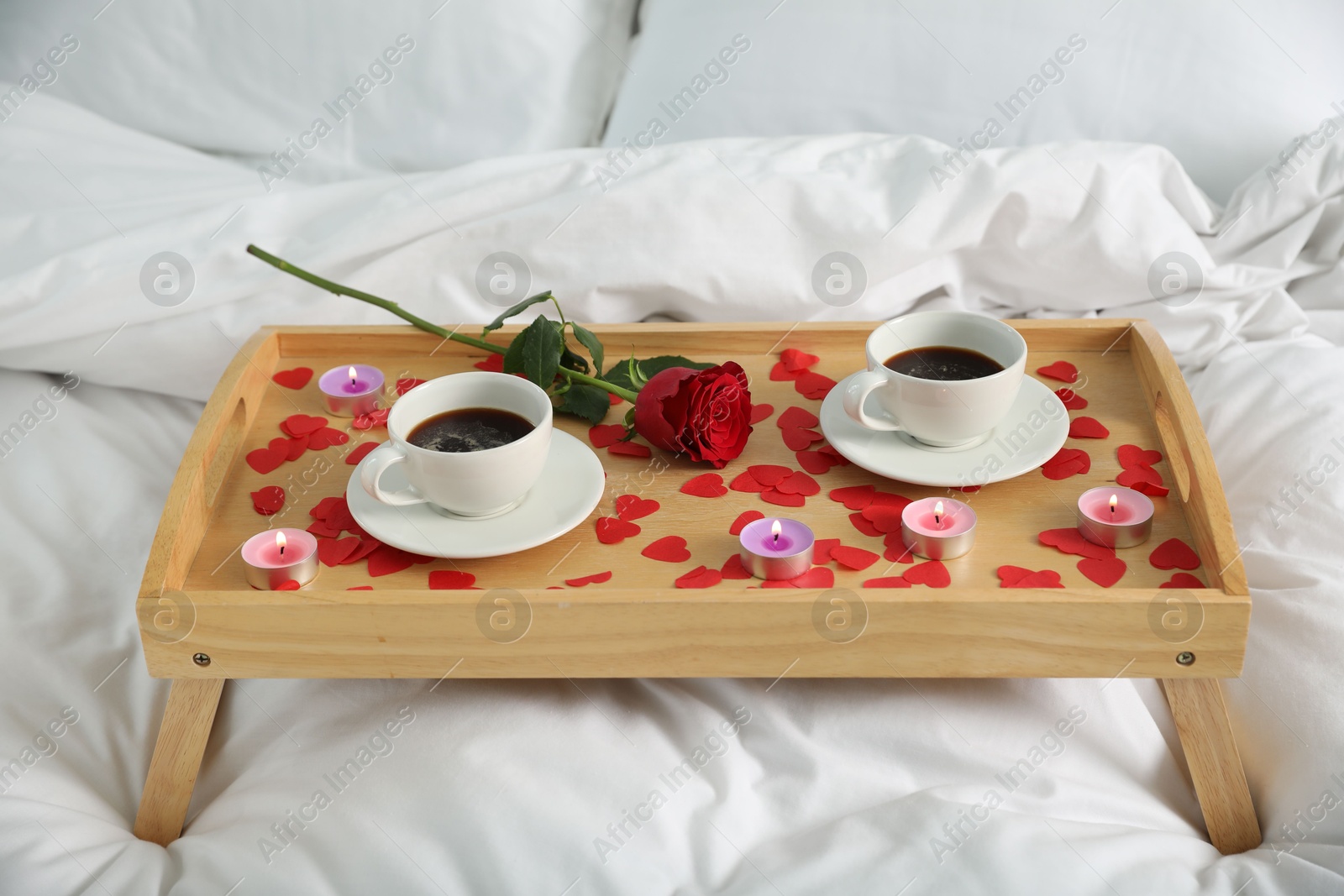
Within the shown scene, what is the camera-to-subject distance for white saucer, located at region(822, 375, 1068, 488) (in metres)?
0.86

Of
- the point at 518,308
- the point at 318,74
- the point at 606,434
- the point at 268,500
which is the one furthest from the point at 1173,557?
the point at 318,74

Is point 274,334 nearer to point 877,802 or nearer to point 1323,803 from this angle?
point 877,802

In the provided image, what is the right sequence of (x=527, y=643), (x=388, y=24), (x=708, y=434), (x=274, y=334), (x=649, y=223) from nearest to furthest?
(x=527, y=643) < (x=708, y=434) < (x=274, y=334) < (x=649, y=223) < (x=388, y=24)

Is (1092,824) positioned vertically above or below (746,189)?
below

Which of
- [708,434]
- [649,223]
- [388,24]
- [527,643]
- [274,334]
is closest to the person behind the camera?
[527,643]

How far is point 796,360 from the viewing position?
3.43ft

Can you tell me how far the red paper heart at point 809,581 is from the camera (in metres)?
0.78

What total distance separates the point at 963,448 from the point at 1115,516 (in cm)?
13

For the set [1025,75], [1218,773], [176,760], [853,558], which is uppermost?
[1025,75]

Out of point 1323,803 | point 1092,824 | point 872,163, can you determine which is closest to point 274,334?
point 872,163

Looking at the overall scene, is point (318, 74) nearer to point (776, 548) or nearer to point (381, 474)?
point (381, 474)

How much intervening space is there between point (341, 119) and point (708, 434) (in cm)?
91

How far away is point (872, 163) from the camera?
1.30 metres

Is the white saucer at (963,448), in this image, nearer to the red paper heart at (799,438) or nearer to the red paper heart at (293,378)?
the red paper heart at (799,438)
